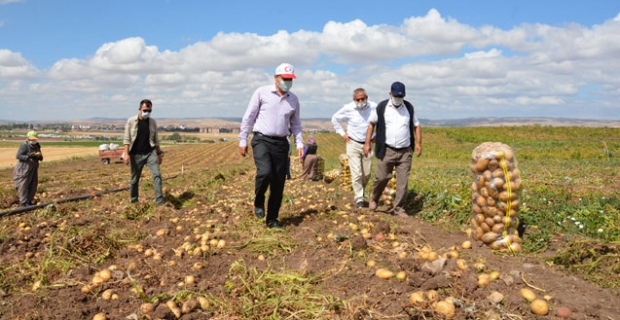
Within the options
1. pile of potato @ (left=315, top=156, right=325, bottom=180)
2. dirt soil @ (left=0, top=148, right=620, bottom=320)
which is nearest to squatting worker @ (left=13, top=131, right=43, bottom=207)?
dirt soil @ (left=0, top=148, right=620, bottom=320)

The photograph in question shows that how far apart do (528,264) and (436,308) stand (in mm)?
1496

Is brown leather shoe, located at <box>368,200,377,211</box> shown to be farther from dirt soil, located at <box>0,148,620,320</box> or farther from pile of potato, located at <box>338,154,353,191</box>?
pile of potato, located at <box>338,154,353,191</box>

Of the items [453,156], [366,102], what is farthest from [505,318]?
[453,156]

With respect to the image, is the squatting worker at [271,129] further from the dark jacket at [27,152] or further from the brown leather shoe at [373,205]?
the dark jacket at [27,152]

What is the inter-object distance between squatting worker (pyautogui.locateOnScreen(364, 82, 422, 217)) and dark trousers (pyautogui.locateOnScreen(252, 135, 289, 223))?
4.95 ft

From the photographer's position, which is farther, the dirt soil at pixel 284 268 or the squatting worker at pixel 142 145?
the squatting worker at pixel 142 145

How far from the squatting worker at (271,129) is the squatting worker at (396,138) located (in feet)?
4.79

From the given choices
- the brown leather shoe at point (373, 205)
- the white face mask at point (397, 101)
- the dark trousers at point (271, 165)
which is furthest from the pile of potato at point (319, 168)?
the dark trousers at point (271, 165)

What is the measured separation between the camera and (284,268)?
424 centimetres

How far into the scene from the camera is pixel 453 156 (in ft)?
74.8

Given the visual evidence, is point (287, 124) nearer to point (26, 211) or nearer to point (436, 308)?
point (436, 308)

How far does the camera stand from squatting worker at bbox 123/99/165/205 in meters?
7.80

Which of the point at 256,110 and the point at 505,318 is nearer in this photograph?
the point at 505,318

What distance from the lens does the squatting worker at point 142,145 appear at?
307 inches
